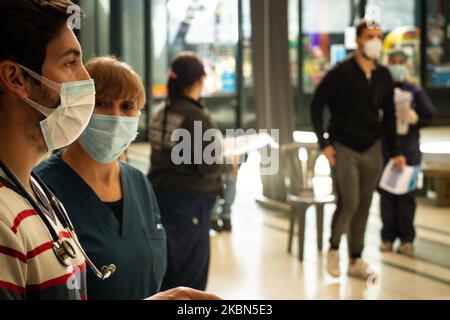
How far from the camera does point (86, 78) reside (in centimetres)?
133

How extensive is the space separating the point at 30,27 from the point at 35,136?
0.58ft

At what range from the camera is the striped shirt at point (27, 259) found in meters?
1.08

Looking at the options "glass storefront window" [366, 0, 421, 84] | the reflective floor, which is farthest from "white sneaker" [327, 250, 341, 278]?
"glass storefront window" [366, 0, 421, 84]

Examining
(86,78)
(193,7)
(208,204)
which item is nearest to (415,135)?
(208,204)

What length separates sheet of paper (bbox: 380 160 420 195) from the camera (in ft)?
17.3

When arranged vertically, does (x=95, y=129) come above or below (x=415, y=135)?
above

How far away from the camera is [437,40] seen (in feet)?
45.1

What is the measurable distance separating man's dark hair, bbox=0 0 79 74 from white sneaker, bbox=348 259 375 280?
408cm

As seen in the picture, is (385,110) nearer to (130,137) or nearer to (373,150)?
(373,150)

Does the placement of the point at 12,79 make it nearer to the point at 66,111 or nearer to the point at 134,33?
the point at 66,111

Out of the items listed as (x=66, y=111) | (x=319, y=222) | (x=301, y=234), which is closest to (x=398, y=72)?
(x=319, y=222)

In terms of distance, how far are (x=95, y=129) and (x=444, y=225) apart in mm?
5371

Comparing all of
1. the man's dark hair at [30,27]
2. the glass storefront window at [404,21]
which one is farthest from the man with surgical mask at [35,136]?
the glass storefront window at [404,21]

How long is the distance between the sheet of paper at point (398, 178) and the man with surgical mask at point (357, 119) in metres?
0.40
